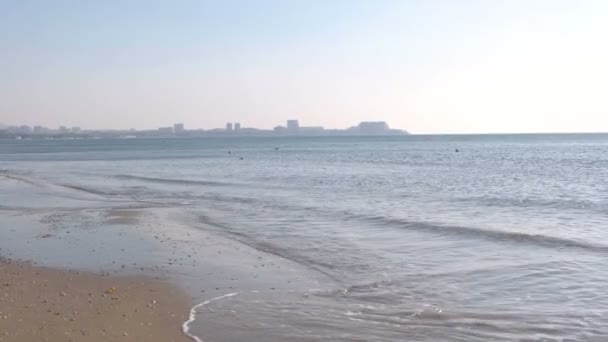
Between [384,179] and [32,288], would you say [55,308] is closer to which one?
[32,288]

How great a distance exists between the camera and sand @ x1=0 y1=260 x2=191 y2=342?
8.04 metres

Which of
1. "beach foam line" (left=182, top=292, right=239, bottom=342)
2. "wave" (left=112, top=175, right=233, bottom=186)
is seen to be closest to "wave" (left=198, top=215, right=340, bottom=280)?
"beach foam line" (left=182, top=292, right=239, bottom=342)

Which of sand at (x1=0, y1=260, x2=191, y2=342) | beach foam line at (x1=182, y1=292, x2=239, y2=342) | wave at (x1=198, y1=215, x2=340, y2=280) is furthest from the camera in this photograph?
Answer: wave at (x1=198, y1=215, x2=340, y2=280)

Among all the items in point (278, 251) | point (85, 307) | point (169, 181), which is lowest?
point (169, 181)

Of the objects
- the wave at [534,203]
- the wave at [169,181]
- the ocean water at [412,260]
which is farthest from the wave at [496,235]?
the wave at [169,181]

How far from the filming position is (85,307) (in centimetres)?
931

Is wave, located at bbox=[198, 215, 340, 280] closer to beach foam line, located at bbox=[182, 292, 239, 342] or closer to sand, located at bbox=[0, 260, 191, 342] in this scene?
beach foam line, located at bbox=[182, 292, 239, 342]

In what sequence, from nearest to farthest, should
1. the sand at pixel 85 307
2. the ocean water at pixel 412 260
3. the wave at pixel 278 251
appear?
the sand at pixel 85 307 → the ocean water at pixel 412 260 → the wave at pixel 278 251

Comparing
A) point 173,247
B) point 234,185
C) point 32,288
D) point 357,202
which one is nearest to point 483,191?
point 357,202

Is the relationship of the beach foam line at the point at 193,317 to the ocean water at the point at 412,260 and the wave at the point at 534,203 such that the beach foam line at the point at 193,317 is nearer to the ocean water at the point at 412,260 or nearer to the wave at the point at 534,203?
the ocean water at the point at 412,260

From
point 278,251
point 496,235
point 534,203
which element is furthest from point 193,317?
point 534,203

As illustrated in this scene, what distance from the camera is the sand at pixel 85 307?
804 cm

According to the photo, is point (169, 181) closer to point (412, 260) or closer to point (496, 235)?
point (496, 235)

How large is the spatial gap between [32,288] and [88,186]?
2489 cm
